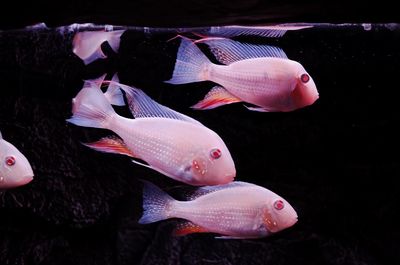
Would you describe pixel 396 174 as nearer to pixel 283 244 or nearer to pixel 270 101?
pixel 283 244

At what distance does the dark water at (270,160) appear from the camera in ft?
9.13

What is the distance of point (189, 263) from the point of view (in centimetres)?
283

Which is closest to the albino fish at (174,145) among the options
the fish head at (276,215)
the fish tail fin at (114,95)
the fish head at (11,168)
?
the fish tail fin at (114,95)

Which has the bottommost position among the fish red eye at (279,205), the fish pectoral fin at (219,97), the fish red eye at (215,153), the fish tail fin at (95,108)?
the fish red eye at (279,205)

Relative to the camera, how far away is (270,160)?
2832 mm

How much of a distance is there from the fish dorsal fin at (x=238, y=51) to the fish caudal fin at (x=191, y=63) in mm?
102

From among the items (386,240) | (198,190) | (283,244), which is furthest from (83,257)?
(386,240)

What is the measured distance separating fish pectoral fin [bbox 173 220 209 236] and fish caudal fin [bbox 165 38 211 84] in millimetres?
766

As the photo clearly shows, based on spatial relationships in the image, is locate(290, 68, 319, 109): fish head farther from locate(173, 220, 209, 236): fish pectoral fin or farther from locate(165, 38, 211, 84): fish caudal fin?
locate(173, 220, 209, 236): fish pectoral fin

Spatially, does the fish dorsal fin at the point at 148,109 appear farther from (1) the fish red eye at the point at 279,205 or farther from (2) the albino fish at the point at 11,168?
(2) the albino fish at the point at 11,168

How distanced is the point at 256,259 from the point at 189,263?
423 millimetres

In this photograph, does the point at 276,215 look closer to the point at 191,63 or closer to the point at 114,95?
the point at 191,63

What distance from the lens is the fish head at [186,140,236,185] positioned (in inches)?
81.4

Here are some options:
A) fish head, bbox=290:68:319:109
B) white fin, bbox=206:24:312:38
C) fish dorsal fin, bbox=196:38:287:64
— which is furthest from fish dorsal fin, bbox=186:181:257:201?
white fin, bbox=206:24:312:38
